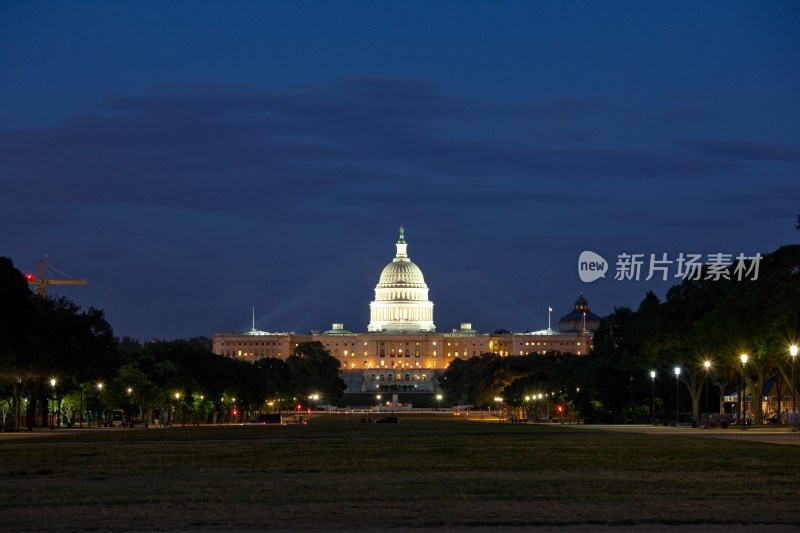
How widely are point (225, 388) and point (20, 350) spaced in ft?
189

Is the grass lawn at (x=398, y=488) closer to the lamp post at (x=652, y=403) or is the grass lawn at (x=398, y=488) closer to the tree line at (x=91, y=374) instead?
the tree line at (x=91, y=374)

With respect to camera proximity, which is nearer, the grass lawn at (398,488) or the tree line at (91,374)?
the grass lawn at (398,488)

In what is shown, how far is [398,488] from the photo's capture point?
2998cm

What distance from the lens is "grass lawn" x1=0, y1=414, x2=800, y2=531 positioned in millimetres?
24000

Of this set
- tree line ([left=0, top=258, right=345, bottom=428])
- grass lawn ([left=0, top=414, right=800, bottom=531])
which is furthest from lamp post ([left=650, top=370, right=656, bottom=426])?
grass lawn ([left=0, top=414, right=800, bottom=531])

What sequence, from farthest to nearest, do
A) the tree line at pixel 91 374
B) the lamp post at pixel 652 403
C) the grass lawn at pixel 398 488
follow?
the lamp post at pixel 652 403
the tree line at pixel 91 374
the grass lawn at pixel 398 488

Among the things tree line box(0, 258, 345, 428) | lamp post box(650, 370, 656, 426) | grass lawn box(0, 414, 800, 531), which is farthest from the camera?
lamp post box(650, 370, 656, 426)

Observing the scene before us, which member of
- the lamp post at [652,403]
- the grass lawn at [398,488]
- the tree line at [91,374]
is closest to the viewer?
the grass lawn at [398,488]

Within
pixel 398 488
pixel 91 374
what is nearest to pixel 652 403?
pixel 91 374

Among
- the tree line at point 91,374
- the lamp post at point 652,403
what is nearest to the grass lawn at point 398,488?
the tree line at point 91,374

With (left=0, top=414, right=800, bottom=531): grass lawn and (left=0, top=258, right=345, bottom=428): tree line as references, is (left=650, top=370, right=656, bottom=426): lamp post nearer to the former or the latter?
(left=0, top=258, right=345, bottom=428): tree line

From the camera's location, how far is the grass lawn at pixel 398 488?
2400cm

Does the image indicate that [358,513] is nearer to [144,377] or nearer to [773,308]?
[773,308]

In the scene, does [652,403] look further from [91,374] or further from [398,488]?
[398,488]
